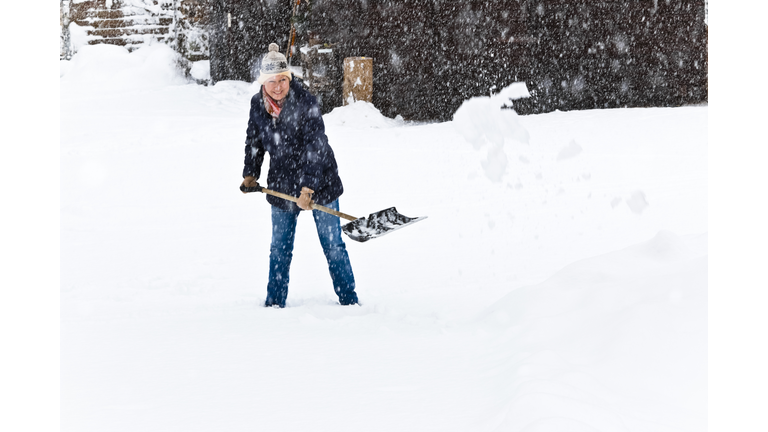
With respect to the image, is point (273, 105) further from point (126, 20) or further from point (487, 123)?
point (126, 20)

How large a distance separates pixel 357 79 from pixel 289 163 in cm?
663

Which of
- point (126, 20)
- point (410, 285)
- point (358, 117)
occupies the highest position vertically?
point (126, 20)

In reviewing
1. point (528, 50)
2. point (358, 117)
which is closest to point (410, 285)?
point (358, 117)

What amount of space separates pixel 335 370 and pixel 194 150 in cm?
540

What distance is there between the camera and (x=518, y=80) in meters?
10.7

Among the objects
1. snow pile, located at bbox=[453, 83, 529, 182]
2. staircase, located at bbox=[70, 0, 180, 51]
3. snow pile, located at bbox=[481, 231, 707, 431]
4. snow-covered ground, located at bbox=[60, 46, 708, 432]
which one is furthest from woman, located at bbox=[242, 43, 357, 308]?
staircase, located at bbox=[70, 0, 180, 51]

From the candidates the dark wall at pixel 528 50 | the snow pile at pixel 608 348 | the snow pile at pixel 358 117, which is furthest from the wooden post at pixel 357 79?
the snow pile at pixel 608 348

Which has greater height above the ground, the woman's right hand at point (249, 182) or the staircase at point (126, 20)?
the staircase at point (126, 20)

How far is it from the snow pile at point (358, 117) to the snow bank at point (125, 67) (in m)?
3.45

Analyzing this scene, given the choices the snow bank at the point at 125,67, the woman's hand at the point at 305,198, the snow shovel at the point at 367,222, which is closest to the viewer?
the woman's hand at the point at 305,198

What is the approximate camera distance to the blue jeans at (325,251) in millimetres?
3764

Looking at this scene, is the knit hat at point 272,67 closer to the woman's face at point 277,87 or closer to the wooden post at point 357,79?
the woman's face at point 277,87

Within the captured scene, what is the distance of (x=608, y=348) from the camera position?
8.69 ft

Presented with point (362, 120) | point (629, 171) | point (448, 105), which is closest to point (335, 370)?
point (629, 171)
